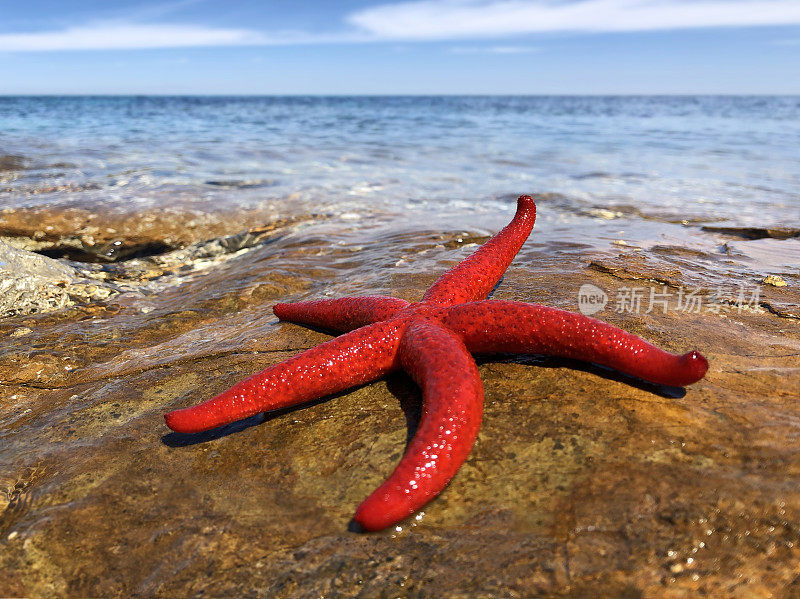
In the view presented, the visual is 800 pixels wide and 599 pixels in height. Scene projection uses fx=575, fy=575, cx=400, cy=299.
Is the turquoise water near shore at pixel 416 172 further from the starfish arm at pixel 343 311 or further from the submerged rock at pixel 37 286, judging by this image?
the starfish arm at pixel 343 311

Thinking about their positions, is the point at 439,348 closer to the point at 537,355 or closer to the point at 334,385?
the point at 334,385

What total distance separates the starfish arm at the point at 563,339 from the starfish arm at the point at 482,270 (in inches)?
12.4

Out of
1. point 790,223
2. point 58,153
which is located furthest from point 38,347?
point 58,153

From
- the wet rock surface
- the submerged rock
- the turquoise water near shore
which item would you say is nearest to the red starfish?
the wet rock surface

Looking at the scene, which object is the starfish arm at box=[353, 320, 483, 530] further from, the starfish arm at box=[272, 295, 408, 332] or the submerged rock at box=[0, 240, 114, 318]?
the submerged rock at box=[0, 240, 114, 318]

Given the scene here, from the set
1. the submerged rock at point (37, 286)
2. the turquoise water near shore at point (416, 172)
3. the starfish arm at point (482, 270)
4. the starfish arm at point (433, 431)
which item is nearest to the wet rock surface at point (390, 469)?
the starfish arm at point (433, 431)

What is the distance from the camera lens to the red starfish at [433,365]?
200 centimetres

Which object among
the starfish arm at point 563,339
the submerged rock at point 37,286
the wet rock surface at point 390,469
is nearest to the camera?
the wet rock surface at point 390,469

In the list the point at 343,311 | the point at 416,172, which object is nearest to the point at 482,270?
the point at 343,311

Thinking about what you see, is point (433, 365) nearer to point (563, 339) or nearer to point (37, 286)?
point (563, 339)

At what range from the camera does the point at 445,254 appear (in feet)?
18.0

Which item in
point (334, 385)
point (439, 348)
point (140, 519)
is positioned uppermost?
point (439, 348)

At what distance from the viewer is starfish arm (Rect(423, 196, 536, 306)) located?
10.1 feet

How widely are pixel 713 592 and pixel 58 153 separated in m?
16.7
